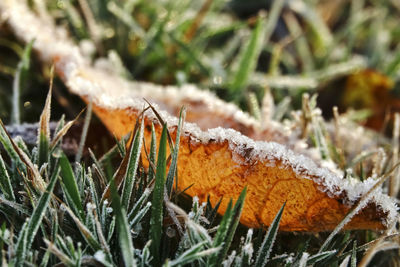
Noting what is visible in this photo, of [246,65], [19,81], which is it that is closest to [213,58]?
[246,65]

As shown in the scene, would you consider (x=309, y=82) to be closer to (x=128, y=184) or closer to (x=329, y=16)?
(x=329, y=16)

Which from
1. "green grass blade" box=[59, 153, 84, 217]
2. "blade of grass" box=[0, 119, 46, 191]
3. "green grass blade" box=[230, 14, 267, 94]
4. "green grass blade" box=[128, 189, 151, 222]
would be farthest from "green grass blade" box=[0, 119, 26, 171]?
"green grass blade" box=[230, 14, 267, 94]

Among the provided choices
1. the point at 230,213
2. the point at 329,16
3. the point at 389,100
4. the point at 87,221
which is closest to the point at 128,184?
the point at 87,221

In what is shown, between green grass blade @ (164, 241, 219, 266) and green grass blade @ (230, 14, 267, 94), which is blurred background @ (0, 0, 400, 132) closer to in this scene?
green grass blade @ (230, 14, 267, 94)

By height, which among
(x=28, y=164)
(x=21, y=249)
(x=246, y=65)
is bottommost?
(x=21, y=249)

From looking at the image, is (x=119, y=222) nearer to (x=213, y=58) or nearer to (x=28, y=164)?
(x=28, y=164)

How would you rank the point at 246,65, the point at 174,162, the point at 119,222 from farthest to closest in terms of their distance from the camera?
the point at 246,65
the point at 174,162
the point at 119,222
